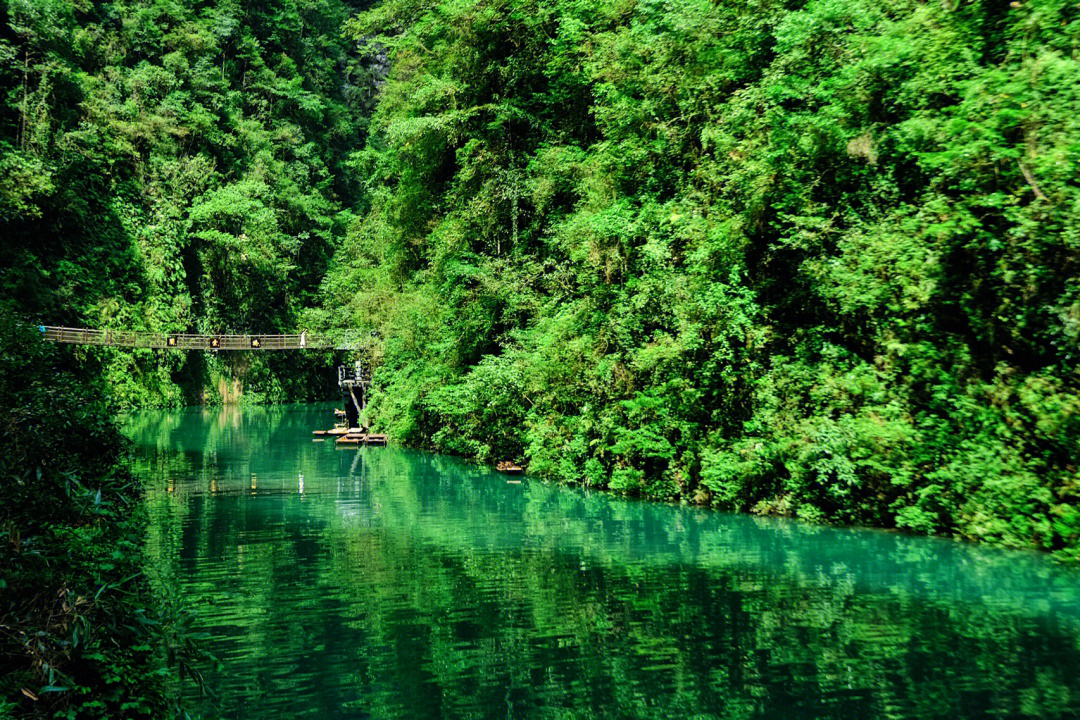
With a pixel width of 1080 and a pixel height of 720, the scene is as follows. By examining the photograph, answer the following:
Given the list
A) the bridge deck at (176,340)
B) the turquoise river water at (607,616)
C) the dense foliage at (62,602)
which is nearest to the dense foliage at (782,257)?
the turquoise river water at (607,616)

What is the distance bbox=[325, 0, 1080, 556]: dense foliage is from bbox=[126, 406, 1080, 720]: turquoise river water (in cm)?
134

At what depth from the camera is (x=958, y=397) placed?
1233 centimetres

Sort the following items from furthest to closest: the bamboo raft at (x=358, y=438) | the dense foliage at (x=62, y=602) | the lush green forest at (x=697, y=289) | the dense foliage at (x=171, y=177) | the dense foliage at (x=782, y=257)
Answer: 1. the dense foliage at (x=171, y=177)
2. the bamboo raft at (x=358, y=438)
3. the dense foliage at (x=782, y=257)
4. the lush green forest at (x=697, y=289)
5. the dense foliage at (x=62, y=602)

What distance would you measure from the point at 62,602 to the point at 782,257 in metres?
13.3

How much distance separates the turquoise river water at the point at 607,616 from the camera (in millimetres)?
6840

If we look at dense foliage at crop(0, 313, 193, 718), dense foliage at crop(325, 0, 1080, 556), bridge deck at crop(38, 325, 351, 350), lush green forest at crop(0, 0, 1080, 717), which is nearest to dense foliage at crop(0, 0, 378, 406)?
bridge deck at crop(38, 325, 351, 350)

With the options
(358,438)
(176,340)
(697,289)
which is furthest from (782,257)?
(176,340)

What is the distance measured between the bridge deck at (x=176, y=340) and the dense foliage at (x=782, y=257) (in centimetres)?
1430

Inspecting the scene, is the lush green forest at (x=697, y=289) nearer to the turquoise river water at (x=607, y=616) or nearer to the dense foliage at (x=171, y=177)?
the turquoise river water at (x=607, y=616)

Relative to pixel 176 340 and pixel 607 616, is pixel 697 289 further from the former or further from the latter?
pixel 176 340

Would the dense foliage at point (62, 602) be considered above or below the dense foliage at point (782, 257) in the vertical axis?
below

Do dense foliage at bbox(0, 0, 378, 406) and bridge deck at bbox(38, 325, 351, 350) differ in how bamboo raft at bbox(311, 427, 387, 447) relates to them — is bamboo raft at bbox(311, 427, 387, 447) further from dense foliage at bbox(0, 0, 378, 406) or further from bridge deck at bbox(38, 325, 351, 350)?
dense foliage at bbox(0, 0, 378, 406)

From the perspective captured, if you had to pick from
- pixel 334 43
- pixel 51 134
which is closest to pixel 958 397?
pixel 51 134

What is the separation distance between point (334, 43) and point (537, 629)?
64505 mm
